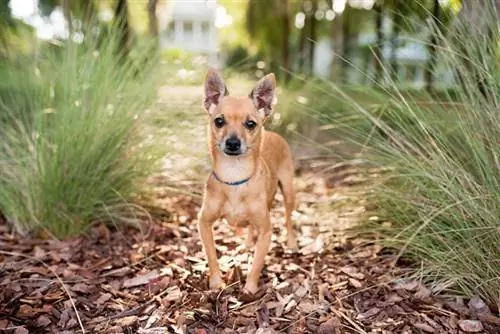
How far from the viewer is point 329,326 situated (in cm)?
272

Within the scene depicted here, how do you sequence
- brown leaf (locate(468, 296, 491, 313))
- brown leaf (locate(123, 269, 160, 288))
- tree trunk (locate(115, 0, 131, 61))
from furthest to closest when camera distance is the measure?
tree trunk (locate(115, 0, 131, 61)) < brown leaf (locate(123, 269, 160, 288)) < brown leaf (locate(468, 296, 491, 313))

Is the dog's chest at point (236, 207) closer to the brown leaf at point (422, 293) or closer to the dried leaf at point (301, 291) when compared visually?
the dried leaf at point (301, 291)

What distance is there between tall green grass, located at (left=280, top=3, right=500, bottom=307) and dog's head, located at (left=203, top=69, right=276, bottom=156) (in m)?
0.69

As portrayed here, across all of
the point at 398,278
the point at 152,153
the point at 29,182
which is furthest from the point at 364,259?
the point at 29,182

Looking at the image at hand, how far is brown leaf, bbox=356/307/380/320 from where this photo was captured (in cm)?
285

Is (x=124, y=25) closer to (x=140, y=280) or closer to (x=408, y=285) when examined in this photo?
(x=140, y=280)

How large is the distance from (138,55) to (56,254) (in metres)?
1.81

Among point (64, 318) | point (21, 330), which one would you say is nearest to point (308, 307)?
point (64, 318)

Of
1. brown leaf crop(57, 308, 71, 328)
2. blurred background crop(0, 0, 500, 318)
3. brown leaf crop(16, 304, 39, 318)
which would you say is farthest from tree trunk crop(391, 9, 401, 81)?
brown leaf crop(16, 304, 39, 318)

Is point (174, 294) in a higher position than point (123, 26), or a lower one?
lower

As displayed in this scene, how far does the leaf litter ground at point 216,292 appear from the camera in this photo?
279 cm

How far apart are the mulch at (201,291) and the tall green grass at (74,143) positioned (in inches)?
8.0

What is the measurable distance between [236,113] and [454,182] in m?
1.20

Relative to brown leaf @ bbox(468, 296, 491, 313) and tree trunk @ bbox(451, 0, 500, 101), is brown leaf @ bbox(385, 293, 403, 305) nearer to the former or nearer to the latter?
brown leaf @ bbox(468, 296, 491, 313)
